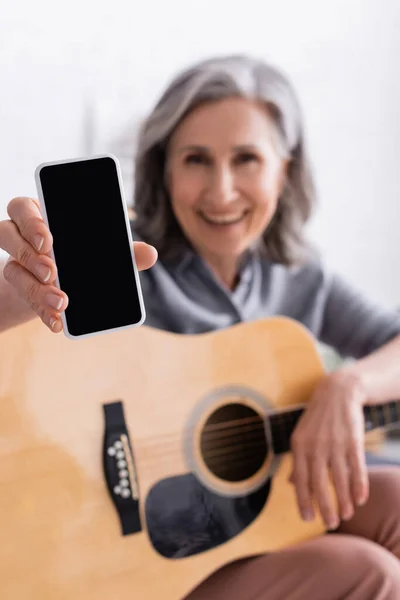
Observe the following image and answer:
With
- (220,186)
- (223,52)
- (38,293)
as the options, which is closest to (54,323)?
(38,293)

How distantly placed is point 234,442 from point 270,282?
0.32 metres

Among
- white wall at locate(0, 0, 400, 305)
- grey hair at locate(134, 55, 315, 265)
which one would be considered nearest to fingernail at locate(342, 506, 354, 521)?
grey hair at locate(134, 55, 315, 265)

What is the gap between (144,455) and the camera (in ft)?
2.70

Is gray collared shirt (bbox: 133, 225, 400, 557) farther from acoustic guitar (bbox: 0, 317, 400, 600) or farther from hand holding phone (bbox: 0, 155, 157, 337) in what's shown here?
hand holding phone (bbox: 0, 155, 157, 337)

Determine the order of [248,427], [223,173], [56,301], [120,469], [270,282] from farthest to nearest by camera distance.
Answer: [270,282], [223,173], [248,427], [120,469], [56,301]

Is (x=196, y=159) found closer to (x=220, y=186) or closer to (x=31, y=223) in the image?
(x=220, y=186)

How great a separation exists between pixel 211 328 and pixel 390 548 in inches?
15.6

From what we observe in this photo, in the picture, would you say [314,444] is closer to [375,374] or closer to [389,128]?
[375,374]

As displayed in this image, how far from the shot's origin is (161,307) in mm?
999

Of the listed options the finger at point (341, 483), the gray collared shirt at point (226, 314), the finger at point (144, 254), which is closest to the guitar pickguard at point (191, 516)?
the gray collared shirt at point (226, 314)

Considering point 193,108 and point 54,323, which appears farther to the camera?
point 193,108

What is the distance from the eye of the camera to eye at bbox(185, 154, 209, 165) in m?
1.03

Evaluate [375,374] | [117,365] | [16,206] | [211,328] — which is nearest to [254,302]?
[211,328]

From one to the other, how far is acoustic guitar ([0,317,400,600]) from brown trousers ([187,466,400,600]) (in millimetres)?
24
